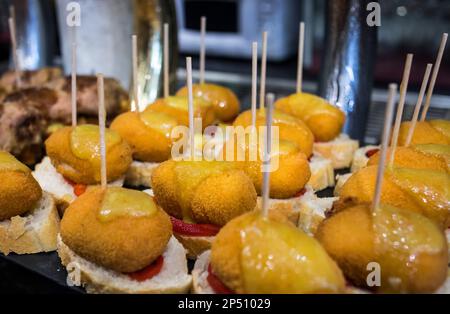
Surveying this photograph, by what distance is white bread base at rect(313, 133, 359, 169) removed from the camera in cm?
307

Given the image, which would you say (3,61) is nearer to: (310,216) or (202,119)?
(202,119)

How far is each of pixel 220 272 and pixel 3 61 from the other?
5.01 meters

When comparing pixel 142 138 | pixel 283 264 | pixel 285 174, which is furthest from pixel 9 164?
pixel 283 264

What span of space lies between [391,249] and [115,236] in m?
0.91

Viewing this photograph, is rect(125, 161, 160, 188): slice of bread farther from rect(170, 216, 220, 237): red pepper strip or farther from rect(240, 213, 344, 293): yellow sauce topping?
rect(240, 213, 344, 293): yellow sauce topping

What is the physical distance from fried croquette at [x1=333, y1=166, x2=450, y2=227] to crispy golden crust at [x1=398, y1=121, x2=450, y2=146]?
624 mm

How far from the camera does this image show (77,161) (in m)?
2.54

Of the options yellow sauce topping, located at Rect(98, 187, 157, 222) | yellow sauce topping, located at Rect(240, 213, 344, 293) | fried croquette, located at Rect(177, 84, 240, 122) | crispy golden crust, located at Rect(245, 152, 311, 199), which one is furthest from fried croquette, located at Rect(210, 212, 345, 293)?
fried croquette, located at Rect(177, 84, 240, 122)

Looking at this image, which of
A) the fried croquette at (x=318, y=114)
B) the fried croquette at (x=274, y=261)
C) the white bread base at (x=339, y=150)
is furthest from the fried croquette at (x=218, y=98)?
the fried croquette at (x=274, y=261)

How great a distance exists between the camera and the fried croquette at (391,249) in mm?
1632

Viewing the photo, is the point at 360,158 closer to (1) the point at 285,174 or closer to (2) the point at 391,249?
(1) the point at 285,174

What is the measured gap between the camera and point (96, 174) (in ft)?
8.36

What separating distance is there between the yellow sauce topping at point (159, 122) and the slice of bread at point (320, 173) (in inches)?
30.5

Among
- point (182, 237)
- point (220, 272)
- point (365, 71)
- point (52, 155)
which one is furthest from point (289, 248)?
point (365, 71)
